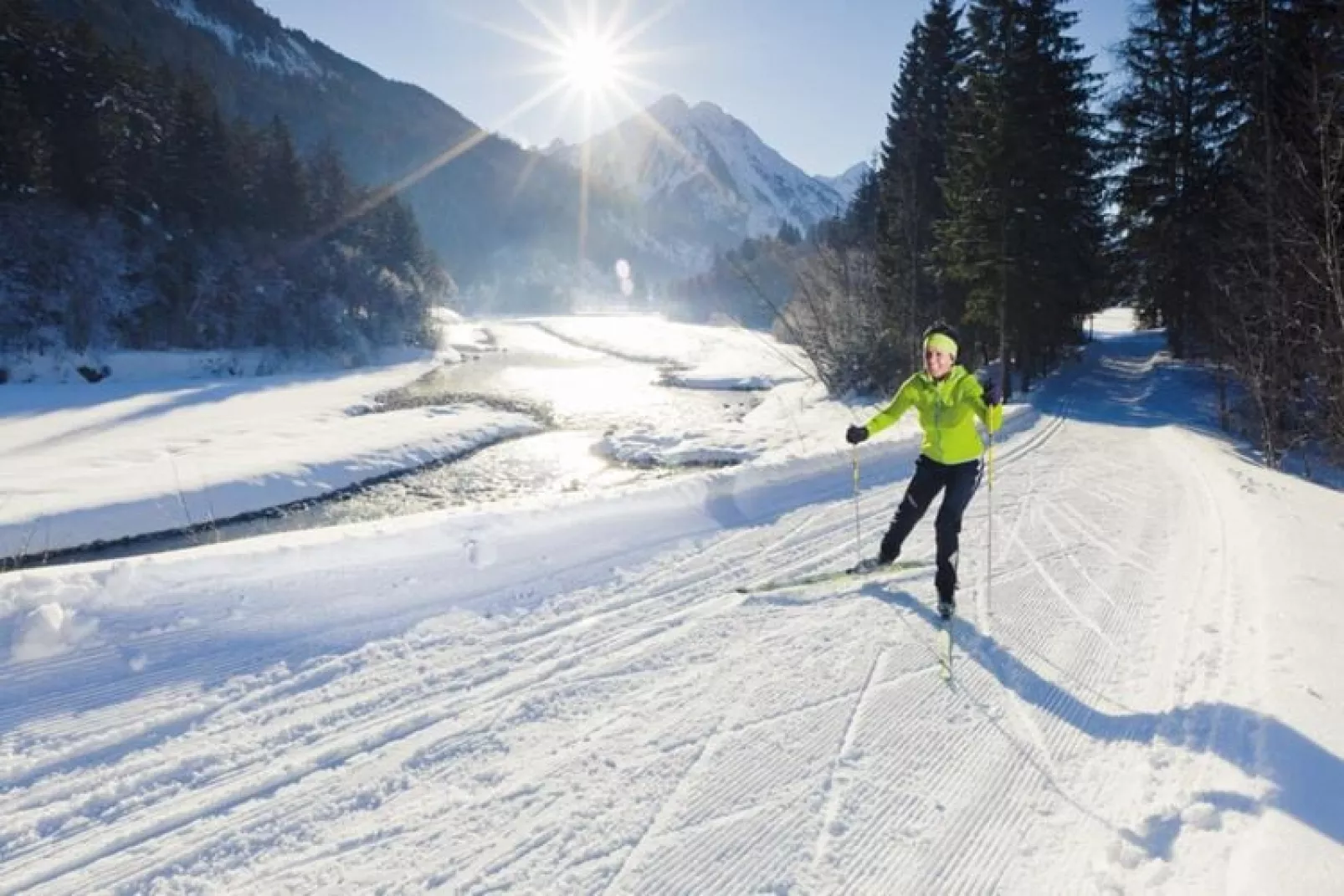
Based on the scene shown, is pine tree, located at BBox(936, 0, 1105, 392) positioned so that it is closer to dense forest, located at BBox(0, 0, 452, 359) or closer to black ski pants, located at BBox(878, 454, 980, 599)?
black ski pants, located at BBox(878, 454, 980, 599)

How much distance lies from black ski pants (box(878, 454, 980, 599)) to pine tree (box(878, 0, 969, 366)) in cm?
1722

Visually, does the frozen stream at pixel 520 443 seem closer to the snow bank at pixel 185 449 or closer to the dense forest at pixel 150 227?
the snow bank at pixel 185 449

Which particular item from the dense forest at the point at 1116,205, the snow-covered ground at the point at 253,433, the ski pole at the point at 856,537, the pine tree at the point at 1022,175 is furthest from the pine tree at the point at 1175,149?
the ski pole at the point at 856,537

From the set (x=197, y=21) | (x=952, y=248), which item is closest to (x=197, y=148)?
(x=952, y=248)

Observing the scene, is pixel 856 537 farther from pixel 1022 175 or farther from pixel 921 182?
pixel 921 182

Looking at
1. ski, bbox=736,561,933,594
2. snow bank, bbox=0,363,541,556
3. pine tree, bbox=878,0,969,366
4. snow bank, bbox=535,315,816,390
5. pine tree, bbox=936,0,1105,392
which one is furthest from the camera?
snow bank, bbox=535,315,816,390

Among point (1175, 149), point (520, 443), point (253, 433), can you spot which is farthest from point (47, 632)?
point (1175, 149)

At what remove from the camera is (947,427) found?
491 centimetres

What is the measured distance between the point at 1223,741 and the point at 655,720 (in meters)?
2.77

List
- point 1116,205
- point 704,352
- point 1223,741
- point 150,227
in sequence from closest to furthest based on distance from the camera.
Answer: point 1223,741
point 1116,205
point 150,227
point 704,352

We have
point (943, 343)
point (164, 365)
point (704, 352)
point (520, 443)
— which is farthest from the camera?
point (704, 352)

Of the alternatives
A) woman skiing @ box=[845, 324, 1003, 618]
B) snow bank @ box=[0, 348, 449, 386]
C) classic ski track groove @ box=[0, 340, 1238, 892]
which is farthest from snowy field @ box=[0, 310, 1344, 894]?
snow bank @ box=[0, 348, 449, 386]

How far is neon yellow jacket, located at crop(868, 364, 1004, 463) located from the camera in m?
4.78

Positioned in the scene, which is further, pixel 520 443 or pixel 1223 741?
pixel 520 443
